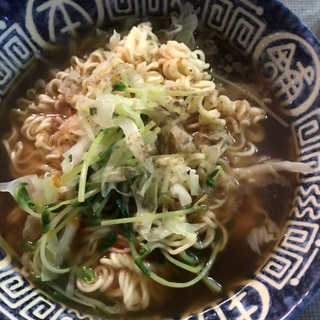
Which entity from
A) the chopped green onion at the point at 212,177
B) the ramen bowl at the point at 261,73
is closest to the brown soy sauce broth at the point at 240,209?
the ramen bowl at the point at 261,73

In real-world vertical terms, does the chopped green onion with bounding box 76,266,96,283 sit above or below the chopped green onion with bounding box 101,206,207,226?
below

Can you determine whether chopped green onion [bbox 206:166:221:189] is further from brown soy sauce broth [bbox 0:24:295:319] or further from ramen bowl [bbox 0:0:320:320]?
ramen bowl [bbox 0:0:320:320]

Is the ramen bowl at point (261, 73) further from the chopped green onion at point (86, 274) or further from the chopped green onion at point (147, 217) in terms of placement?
the chopped green onion at point (147, 217)

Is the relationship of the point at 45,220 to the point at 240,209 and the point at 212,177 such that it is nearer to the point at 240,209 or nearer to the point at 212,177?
the point at 212,177

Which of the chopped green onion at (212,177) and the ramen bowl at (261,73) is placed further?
the chopped green onion at (212,177)

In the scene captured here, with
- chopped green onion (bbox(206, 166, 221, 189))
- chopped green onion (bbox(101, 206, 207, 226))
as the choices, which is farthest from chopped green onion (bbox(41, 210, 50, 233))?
chopped green onion (bbox(206, 166, 221, 189))

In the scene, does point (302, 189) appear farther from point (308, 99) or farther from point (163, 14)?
point (163, 14)
